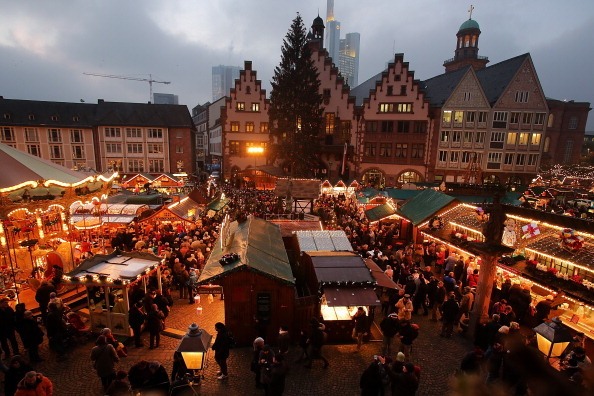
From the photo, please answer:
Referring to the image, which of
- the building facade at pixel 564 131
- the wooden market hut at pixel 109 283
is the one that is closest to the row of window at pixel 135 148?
the wooden market hut at pixel 109 283

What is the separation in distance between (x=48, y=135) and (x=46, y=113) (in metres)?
3.08

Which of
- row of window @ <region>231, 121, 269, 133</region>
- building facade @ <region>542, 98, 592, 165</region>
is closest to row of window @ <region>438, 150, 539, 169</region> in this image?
building facade @ <region>542, 98, 592, 165</region>

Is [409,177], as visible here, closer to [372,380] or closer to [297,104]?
[297,104]

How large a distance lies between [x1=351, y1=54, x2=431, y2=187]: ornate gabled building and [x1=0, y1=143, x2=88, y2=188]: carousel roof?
114ft

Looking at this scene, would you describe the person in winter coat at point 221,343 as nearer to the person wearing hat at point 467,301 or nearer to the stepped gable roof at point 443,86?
the person wearing hat at point 467,301

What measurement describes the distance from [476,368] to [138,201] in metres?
23.4

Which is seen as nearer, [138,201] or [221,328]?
[221,328]

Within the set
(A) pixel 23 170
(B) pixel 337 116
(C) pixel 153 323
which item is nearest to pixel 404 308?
(C) pixel 153 323

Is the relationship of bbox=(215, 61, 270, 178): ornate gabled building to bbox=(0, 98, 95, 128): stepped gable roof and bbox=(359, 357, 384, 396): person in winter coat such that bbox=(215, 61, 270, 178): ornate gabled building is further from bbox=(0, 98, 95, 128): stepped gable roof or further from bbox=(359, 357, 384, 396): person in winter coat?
bbox=(359, 357, 384, 396): person in winter coat

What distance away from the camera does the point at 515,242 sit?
40.8 ft

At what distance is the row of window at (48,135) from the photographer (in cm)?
4259

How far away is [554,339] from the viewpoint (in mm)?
7523

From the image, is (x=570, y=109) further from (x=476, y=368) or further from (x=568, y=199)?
(x=476, y=368)

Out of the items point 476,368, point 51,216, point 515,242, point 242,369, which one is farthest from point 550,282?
point 51,216
